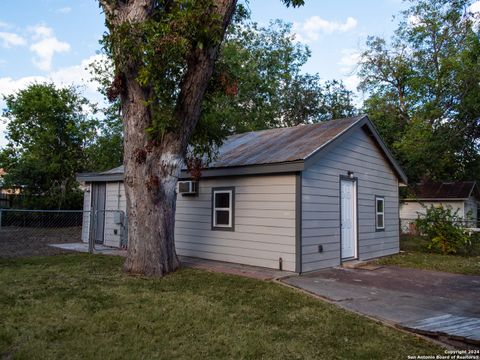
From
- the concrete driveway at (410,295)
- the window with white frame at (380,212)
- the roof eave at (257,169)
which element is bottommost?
the concrete driveway at (410,295)

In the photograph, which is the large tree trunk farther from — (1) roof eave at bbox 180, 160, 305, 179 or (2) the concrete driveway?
(2) the concrete driveway

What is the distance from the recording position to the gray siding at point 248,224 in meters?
8.47

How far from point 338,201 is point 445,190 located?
19967 mm

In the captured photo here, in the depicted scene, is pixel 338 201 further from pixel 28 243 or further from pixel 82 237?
pixel 28 243

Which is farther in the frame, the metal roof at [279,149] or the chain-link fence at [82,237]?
the chain-link fence at [82,237]

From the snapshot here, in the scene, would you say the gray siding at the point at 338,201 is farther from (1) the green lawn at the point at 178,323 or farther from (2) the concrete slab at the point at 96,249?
(2) the concrete slab at the point at 96,249

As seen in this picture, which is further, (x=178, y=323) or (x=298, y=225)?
(x=298, y=225)

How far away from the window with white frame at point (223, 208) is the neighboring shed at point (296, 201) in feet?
0.08

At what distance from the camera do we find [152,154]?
765 centimetres

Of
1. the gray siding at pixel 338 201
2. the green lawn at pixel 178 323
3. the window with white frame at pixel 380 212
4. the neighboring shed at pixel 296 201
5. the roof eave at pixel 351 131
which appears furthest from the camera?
the window with white frame at pixel 380 212

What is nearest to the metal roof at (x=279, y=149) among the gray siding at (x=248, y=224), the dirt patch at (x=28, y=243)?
the gray siding at (x=248, y=224)

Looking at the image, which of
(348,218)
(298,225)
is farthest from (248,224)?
(348,218)

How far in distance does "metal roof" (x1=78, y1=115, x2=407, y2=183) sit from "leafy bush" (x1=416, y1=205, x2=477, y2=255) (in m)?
1.61

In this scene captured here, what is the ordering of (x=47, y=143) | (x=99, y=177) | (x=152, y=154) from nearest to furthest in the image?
(x=152, y=154), (x=99, y=177), (x=47, y=143)
